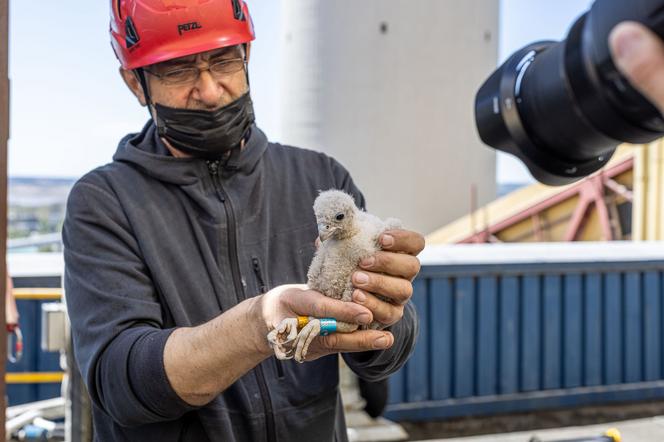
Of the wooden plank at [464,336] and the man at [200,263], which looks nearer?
the man at [200,263]

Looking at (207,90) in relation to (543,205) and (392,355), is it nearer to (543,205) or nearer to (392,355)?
(392,355)

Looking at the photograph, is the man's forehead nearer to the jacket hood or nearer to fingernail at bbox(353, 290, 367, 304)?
the jacket hood

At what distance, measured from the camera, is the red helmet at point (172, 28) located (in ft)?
5.19

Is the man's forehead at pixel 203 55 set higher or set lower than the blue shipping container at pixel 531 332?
higher

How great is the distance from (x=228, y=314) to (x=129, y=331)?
0.77ft

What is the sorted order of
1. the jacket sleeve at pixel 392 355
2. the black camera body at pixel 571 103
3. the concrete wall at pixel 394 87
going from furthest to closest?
1. the concrete wall at pixel 394 87
2. the jacket sleeve at pixel 392 355
3. the black camera body at pixel 571 103

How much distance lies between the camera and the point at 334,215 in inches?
47.1

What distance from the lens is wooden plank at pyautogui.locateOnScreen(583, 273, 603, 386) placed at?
17.2 feet

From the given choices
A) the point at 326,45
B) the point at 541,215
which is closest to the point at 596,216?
the point at 541,215

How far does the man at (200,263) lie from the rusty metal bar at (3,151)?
0.14m

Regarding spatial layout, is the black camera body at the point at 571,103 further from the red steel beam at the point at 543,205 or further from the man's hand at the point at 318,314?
the red steel beam at the point at 543,205

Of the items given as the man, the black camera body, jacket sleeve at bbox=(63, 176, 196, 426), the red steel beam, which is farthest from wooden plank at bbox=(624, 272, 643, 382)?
jacket sleeve at bbox=(63, 176, 196, 426)

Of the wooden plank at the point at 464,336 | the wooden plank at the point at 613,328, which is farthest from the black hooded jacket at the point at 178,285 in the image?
the wooden plank at the point at 613,328

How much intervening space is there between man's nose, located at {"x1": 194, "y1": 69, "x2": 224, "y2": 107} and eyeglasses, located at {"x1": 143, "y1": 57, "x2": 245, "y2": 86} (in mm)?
13
